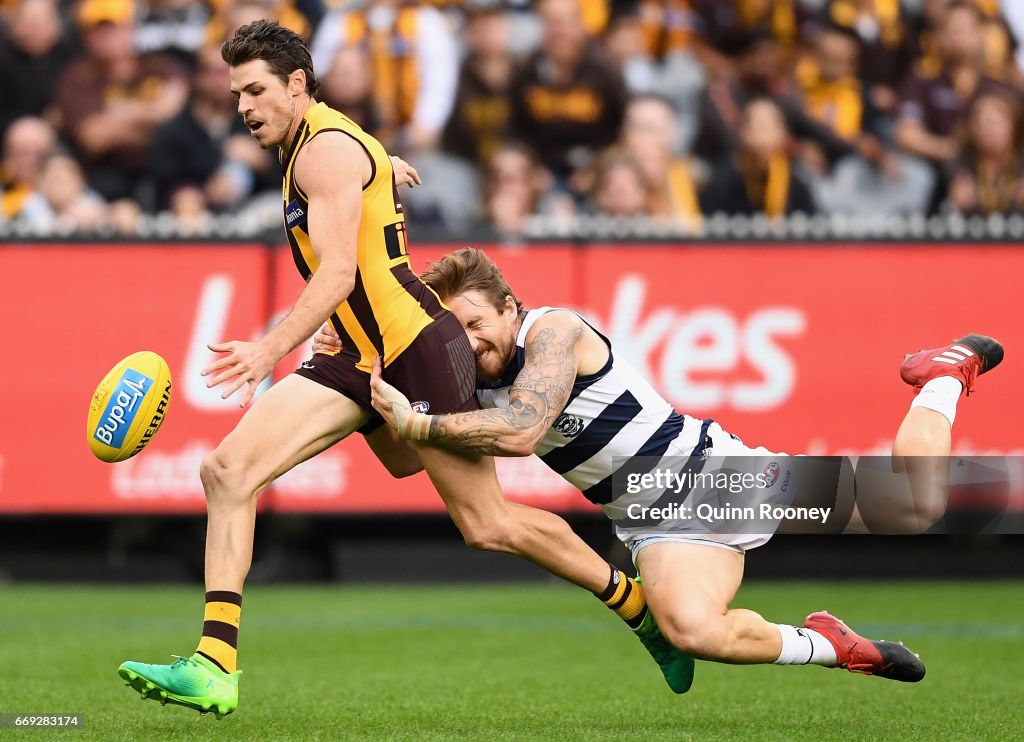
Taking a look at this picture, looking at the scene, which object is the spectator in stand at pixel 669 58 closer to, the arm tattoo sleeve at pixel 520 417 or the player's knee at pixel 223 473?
the arm tattoo sleeve at pixel 520 417

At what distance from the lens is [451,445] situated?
226 inches

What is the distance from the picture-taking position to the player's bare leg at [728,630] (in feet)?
18.9

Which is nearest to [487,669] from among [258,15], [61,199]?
[61,199]

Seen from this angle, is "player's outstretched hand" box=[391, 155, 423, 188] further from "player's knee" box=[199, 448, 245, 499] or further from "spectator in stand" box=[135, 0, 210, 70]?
"spectator in stand" box=[135, 0, 210, 70]

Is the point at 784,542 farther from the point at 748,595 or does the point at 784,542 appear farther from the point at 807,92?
the point at 807,92

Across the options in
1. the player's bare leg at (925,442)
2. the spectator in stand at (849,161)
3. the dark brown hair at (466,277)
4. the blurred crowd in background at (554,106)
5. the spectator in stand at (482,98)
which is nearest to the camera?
the dark brown hair at (466,277)

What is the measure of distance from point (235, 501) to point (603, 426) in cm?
144

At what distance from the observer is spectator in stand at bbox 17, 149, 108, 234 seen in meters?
12.0

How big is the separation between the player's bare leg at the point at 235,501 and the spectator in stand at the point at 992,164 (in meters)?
7.60

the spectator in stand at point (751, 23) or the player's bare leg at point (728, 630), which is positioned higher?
the spectator in stand at point (751, 23)

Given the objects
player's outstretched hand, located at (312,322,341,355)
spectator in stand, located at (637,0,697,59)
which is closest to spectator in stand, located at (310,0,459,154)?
spectator in stand, located at (637,0,697,59)

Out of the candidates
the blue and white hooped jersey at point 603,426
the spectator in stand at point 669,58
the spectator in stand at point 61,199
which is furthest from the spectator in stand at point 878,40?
the blue and white hooped jersey at point 603,426

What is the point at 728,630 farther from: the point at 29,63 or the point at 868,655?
the point at 29,63

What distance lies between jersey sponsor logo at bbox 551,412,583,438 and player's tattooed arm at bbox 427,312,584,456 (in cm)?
25
